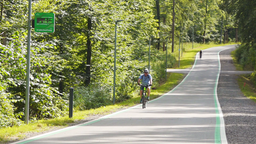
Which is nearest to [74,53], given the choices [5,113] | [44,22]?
[5,113]

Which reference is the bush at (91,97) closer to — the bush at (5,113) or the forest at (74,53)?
the forest at (74,53)

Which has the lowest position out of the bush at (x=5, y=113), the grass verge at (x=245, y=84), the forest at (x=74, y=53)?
the grass verge at (x=245, y=84)

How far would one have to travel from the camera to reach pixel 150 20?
37.2 metres

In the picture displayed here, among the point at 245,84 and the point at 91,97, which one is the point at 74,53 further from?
the point at 245,84

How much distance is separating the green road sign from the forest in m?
2.01

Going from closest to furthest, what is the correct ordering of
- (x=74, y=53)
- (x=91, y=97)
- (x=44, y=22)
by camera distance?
1. (x=44, y=22)
2. (x=91, y=97)
3. (x=74, y=53)

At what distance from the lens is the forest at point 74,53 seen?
14.1 m

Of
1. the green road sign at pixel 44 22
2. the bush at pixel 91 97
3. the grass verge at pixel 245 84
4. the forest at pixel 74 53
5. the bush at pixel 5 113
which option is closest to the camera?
the green road sign at pixel 44 22

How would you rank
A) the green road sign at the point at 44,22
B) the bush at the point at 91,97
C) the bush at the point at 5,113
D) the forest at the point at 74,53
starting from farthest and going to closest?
the bush at the point at 91,97 → the forest at the point at 74,53 → the bush at the point at 5,113 → the green road sign at the point at 44,22

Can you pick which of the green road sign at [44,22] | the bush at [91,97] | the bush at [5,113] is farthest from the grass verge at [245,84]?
the green road sign at [44,22]

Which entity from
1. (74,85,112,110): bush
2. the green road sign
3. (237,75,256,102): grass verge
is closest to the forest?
(74,85,112,110): bush

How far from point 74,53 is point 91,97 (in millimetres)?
5439

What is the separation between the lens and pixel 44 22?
1162cm

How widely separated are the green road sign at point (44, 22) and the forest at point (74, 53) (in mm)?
2007
